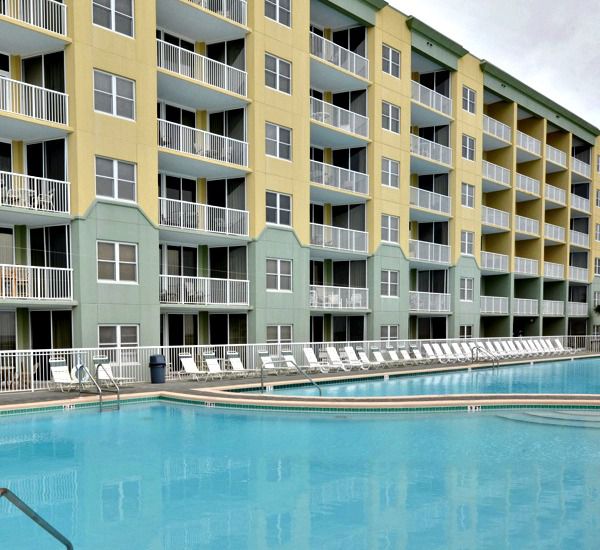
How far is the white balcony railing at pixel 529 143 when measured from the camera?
41.4 metres

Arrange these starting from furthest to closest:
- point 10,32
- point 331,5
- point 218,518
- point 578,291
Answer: point 578,291 → point 331,5 → point 10,32 → point 218,518

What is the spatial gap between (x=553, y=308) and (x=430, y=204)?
15.6m

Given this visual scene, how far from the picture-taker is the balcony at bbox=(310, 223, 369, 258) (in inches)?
1106

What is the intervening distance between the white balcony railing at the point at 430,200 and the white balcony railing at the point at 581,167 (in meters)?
16.6

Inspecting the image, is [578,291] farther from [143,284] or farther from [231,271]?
[143,284]

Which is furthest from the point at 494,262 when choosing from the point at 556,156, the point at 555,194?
the point at 556,156

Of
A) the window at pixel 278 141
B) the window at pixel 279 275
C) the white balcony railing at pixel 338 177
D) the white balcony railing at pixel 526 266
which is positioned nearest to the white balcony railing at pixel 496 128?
the white balcony railing at pixel 526 266

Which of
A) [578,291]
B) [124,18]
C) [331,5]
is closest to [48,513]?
[124,18]

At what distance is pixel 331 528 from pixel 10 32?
Answer: 1688 cm

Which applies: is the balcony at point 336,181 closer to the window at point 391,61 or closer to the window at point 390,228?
the window at point 390,228

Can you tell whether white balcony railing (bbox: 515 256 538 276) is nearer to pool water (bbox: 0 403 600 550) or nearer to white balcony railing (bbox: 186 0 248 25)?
white balcony railing (bbox: 186 0 248 25)

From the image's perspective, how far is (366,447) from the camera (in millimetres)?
12359

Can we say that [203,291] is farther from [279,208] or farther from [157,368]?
[279,208]

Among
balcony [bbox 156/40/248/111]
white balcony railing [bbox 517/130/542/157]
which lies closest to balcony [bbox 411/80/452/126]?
white balcony railing [bbox 517/130/542/157]
